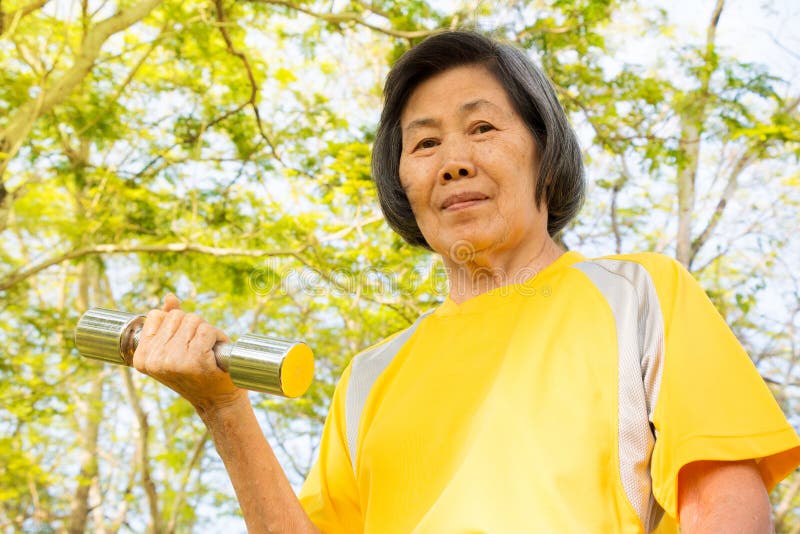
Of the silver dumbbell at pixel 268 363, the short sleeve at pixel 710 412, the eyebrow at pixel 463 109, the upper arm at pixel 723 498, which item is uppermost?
the eyebrow at pixel 463 109

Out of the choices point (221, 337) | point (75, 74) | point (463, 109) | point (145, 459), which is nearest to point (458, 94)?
point (463, 109)

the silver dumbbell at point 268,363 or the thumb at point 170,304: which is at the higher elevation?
the thumb at point 170,304

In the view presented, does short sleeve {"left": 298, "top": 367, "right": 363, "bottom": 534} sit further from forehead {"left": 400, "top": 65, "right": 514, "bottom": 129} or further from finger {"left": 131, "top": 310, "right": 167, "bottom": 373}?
forehead {"left": 400, "top": 65, "right": 514, "bottom": 129}

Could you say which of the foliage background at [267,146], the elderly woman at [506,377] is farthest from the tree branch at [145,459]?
the elderly woman at [506,377]

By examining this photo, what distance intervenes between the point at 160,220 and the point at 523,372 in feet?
20.6

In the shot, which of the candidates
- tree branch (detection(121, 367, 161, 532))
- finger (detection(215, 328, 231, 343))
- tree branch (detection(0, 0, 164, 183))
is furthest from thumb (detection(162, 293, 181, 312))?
tree branch (detection(121, 367, 161, 532))

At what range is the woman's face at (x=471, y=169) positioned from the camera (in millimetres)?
1765

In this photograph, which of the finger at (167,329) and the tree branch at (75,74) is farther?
the tree branch at (75,74)

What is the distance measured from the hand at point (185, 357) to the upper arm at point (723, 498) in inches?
32.4

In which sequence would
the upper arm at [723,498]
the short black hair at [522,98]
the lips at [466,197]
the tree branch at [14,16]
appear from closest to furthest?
the upper arm at [723,498], the lips at [466,197], the short black hair at [522,98], the tree branch at [14,16]

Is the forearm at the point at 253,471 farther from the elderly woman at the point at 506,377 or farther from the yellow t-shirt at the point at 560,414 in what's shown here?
the yellow t-shirt at the point at 560,414

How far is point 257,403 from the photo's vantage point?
12430 mm

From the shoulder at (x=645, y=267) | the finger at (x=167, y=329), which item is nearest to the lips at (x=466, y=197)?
the shoulder at (x=645, y=267)

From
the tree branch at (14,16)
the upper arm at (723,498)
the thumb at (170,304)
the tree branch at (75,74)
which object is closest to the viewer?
the upper arm at (723,498)
